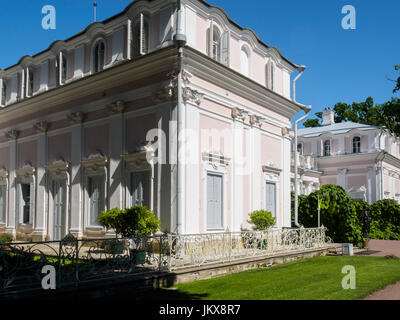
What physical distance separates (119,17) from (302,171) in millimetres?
19901

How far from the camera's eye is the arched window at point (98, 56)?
1499 cm

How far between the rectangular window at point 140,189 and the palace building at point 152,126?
3cm

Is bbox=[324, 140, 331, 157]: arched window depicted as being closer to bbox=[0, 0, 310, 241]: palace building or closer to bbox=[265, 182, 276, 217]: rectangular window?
bbox=[0, 0, 310, 241]: palace building

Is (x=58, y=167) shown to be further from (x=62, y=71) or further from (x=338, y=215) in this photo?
(x=338, y=215)

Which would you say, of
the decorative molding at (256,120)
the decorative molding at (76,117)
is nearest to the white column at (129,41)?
the decorative molding at (76,117)

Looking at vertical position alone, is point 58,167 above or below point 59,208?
above

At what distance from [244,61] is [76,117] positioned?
21.9 ft

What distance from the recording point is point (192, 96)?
12602 millimetres

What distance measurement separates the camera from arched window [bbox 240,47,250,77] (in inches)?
609

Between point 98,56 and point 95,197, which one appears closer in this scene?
point 95,197

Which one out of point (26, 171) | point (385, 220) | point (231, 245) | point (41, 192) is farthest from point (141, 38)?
point (385, 220)

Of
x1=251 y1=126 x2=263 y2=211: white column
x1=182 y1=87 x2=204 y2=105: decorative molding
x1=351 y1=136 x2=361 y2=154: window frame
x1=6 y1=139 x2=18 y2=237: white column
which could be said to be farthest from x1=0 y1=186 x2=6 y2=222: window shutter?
x1=351 y1=136 x2=361 y2=154: window frame

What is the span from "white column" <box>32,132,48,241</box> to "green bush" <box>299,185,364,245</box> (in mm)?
13013
